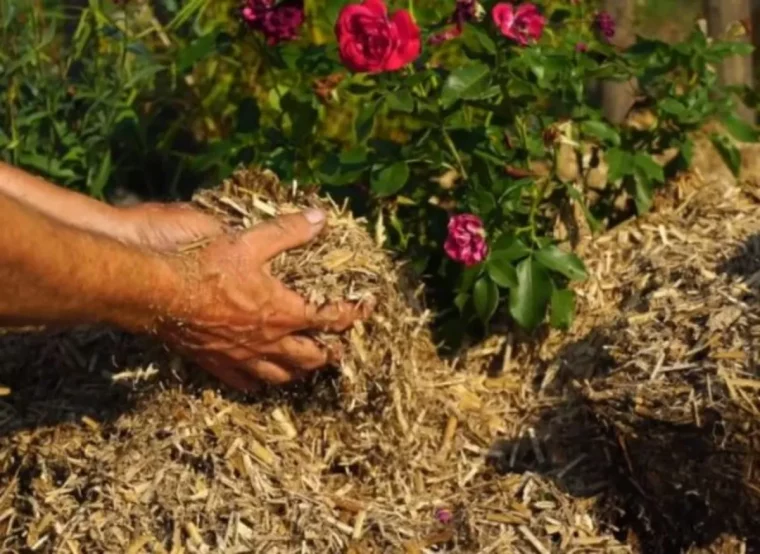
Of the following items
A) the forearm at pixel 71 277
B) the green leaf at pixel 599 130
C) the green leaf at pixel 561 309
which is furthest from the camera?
the green leaf at pixel 599 130

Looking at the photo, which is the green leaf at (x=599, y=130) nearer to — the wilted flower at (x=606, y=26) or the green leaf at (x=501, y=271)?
the wilted flower at (x=606, y=26)

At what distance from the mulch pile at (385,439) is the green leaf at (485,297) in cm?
15

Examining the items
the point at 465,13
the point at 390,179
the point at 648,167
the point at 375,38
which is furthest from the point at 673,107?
the point at 375,38

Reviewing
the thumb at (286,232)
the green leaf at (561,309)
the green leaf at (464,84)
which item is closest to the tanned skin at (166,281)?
the thumb at (286,232)

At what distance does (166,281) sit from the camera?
9.61 feet

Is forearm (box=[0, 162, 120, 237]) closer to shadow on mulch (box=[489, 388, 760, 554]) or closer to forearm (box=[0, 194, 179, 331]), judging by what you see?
forearm (box=[0, 194, 179, 331])

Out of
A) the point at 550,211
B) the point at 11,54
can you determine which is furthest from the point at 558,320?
the point at 11,54

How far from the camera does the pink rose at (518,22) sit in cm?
326

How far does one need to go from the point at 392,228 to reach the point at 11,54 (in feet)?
3.79

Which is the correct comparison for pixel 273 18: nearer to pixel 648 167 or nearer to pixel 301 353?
pixel 301 353

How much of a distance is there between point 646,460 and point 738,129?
100 centimetres

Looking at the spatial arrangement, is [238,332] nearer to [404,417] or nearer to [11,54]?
[404,417]

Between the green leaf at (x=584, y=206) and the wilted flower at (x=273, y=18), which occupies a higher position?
the wilted flower at (x=273, y=18)

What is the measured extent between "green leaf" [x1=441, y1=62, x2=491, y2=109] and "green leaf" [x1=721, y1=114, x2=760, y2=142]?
0.71m
